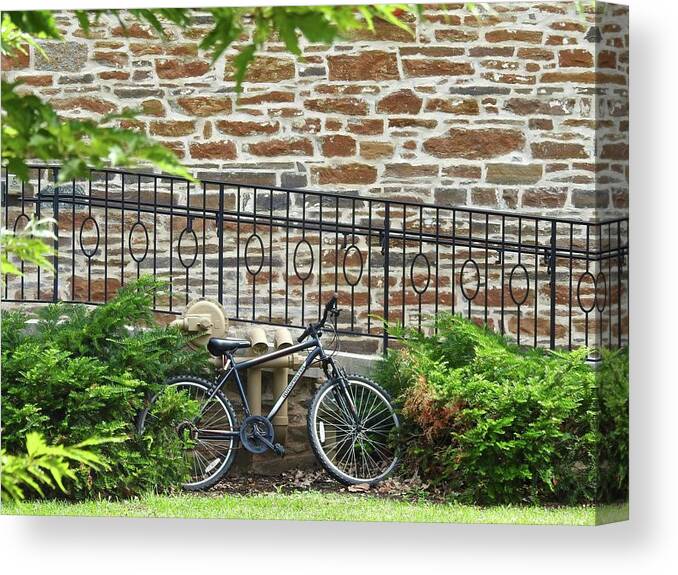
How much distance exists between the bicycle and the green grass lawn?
5.1 inches

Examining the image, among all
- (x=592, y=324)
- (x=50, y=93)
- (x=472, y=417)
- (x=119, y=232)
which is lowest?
(x=472, y=417)

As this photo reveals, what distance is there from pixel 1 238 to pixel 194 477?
2538 mm

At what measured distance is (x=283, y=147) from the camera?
5797mm

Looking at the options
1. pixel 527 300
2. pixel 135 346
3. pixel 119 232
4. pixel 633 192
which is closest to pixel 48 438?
pixel 135 346

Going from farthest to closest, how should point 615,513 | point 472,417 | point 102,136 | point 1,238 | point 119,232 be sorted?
Result: 1. point 119,232
2. point 472,417
3. point 615,513
4. point 1,238
5. point 102,136

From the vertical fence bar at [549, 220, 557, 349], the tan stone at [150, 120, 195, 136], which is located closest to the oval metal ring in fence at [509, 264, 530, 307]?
the vertical fence bar at [549, 220, 557, 349]

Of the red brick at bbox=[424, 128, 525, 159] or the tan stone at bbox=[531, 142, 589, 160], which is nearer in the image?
the tan stone at bbox=[531, 142, 589, 160]

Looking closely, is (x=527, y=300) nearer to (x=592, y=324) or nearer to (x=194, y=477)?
(x=592, y=324)

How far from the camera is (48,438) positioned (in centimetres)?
563

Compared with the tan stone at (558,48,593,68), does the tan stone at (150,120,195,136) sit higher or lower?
lower

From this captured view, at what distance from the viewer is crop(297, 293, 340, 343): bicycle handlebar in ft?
18.6

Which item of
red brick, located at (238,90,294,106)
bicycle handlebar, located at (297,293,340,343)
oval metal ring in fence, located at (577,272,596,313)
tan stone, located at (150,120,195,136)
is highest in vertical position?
red brick, located at (238,90,294,106)

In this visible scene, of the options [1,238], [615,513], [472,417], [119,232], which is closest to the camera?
[1,238]

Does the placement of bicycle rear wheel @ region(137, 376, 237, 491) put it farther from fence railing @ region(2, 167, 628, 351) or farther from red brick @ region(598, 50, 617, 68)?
red brick @ region(598, 50, 617, 68)
